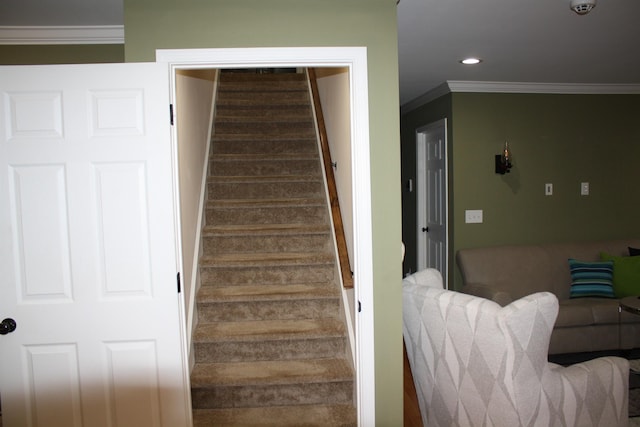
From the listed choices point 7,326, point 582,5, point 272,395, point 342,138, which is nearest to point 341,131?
point 342,138

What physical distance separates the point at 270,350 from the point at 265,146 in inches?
84.1

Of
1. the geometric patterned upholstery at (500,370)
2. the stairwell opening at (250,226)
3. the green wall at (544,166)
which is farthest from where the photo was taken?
the green wall at (544,166)

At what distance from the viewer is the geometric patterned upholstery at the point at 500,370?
204cm

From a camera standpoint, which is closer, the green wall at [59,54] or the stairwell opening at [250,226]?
the green wall at [59,54]

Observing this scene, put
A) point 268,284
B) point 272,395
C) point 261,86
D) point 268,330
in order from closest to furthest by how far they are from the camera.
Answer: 1. point 272,395
2. point 268,330
3. point 268,284
4. point 261,86

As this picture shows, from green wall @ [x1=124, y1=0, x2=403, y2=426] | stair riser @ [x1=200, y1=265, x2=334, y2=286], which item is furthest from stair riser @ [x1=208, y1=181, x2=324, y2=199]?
green wall @ [x1=124, y1=0, x2=403, y2=426]

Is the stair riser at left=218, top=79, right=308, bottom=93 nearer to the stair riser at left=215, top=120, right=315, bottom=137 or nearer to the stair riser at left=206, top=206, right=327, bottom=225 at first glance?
the stair riser at left=215, top=120, right=315, bottom=137

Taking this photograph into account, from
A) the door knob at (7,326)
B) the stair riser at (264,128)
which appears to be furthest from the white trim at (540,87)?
the door knob at (7,326)

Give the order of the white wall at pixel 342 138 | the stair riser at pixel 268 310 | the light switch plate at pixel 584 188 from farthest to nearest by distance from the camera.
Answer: the light switch plate at pixel 584 188, the stair riser at pixel 268 310, the white wall at pixel 342 138

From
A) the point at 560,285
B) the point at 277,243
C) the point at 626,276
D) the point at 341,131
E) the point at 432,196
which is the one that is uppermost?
the point at 341,131

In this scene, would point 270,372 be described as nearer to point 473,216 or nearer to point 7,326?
point 7,326

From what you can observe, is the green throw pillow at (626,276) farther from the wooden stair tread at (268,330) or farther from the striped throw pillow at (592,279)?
the wooden stair tread at (268,330)

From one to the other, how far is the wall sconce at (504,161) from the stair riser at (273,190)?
1.84 meters

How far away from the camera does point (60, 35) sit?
9.43ft
